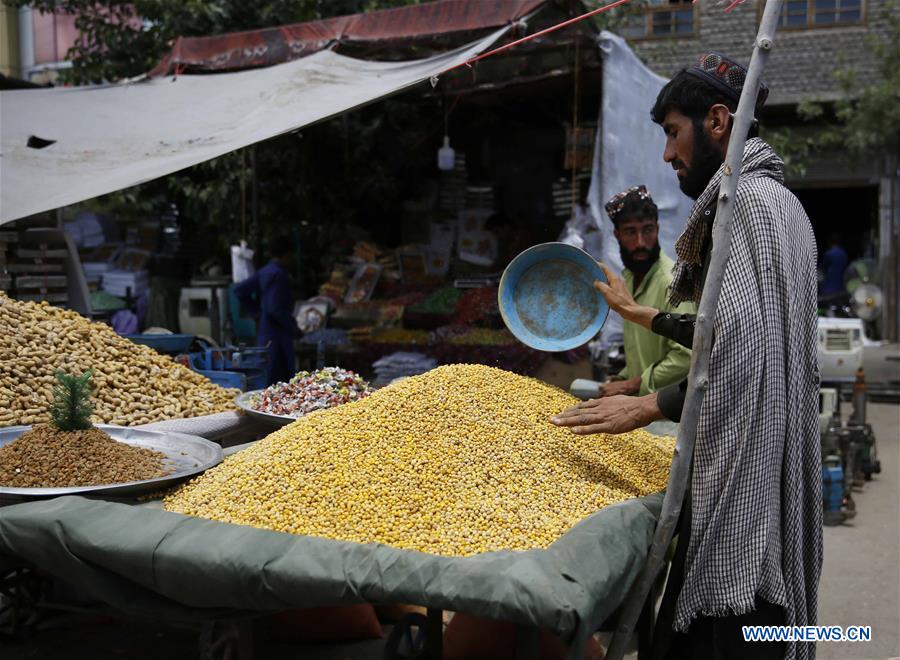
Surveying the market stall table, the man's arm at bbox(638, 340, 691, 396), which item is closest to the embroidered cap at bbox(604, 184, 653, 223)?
the man's arm at bbox(638, 340, 691, 396)

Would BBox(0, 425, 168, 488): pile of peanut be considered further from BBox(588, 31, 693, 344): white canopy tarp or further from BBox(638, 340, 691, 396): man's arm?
BBox(588, 31, 693, 344): white canopy tarp

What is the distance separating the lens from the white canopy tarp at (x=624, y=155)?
5062mm

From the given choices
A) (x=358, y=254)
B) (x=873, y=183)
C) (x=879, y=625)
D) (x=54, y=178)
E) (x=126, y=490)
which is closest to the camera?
(x=126, y=490)

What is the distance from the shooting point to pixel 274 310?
6117 millimetres

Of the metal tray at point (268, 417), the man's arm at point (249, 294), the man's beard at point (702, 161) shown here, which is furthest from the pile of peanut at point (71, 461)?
the man's arm at point (249, 294)

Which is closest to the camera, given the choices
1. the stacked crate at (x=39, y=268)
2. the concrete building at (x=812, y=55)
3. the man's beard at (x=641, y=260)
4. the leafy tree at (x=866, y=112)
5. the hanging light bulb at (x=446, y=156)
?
the man's beard at (x=641, y=260)

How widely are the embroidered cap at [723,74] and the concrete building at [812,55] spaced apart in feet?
31.0

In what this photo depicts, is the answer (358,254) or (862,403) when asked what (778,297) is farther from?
(358,254)

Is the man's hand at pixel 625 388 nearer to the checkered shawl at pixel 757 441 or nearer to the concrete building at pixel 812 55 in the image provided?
the checkered shawl at pixel 757 441

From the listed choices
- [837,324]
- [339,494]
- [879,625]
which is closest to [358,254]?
[837,324]

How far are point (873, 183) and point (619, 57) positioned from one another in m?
7.68

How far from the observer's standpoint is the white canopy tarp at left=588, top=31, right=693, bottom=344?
5.06 meters

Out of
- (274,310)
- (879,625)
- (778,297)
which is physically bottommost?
(879,625)

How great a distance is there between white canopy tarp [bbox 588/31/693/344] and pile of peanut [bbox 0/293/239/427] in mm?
2756
